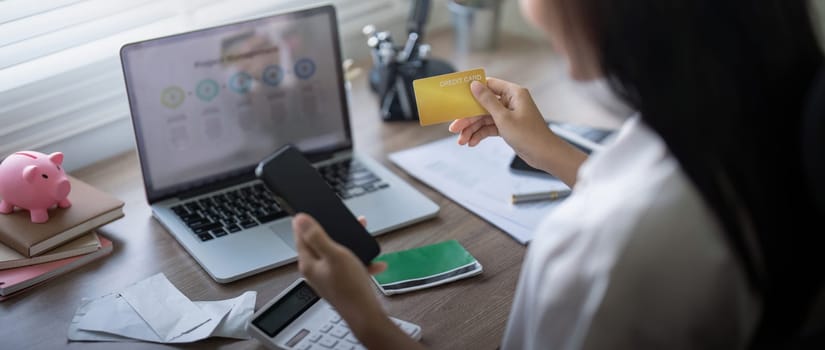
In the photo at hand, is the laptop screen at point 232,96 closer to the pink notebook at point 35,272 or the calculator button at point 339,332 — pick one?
the pink notebook at point 35,272

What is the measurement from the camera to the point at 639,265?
2.30 feet

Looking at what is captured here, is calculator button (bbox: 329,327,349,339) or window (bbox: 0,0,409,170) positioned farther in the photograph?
window (bbox: 0,0,409,170)

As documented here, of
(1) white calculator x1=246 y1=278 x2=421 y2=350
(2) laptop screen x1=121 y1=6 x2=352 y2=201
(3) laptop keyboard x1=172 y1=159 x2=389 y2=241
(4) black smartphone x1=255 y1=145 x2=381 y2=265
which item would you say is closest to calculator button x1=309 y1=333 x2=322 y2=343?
(1) white calculator x1=246 y1=278 x2=421 y2=350

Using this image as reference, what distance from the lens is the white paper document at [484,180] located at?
115 cm

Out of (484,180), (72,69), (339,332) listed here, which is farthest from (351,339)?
(72,69)

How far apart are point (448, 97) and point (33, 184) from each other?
Answer: 1.85 ft

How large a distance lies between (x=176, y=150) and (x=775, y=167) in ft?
2.66

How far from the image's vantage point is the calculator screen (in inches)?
35.4

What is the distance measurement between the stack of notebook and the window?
23 cm

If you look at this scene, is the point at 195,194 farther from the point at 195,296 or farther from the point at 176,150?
the point at 195,296

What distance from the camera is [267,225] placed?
1114 millimetres

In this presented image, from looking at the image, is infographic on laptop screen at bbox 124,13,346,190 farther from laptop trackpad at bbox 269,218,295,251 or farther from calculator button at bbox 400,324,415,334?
calculator button at bbox 400,324,415,334

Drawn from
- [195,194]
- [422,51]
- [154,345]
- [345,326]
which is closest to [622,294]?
[345,326]

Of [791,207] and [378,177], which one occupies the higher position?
[791,207]
